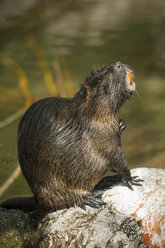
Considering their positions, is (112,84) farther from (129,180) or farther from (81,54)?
(81,54)

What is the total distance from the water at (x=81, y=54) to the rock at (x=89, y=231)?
0.98 metres

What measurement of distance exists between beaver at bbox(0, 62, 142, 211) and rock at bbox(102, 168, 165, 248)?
0.11 meters

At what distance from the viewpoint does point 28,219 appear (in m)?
2.55

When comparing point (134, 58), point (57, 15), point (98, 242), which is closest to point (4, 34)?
point (57, 15)

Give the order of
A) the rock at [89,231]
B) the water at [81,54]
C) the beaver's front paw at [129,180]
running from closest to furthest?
the rock at [89,231] < the beaver's front paw at [129,180] < the water at [81,54]

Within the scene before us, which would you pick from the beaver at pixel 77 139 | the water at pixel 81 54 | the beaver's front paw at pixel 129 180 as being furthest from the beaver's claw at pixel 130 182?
the water at pixel 81 54

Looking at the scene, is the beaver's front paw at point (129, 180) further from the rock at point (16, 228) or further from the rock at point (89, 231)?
the rock at point (16, 228)

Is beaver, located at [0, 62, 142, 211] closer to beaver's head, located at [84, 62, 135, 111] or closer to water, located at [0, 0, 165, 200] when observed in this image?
beaver's head, located at [84, 62, 135, 111]

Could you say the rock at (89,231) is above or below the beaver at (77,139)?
below

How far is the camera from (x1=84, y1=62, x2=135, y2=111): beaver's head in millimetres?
2258

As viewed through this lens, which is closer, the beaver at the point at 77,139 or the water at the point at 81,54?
the beaver at the point at 77,139

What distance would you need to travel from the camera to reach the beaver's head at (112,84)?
2258 mm

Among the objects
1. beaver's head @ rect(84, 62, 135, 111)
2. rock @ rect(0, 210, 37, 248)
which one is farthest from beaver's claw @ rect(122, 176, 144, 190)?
rock @ rect(0, 210, 37, 248)

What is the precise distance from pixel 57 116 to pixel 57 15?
5.91 m
